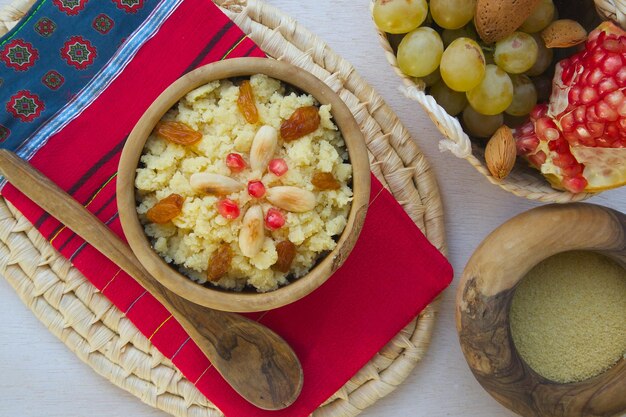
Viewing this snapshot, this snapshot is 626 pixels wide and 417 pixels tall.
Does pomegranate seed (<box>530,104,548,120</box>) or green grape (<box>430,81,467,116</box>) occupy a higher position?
green grape (<box>430,81,467,116</box>)

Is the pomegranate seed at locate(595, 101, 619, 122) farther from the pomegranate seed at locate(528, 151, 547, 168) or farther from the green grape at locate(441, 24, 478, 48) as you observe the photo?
the green grape at locate(441, 24, 478, 48)

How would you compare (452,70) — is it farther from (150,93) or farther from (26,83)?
(26,83)

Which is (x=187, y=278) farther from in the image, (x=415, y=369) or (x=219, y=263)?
(x=415, y=369)

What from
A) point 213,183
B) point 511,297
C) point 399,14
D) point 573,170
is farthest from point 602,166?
point 213,183

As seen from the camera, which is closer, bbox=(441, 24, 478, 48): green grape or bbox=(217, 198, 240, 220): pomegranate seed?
bbox=(217, 198, 240, 220): pomegranate seed

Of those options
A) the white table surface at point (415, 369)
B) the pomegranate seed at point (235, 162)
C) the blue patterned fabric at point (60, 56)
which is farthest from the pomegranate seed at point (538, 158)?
the blue patterned fabric at point (60, 56)

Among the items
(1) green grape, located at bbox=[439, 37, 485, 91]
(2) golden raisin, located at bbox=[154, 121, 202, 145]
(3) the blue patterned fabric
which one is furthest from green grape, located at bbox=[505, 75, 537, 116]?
(3) the blue patterned fabric
